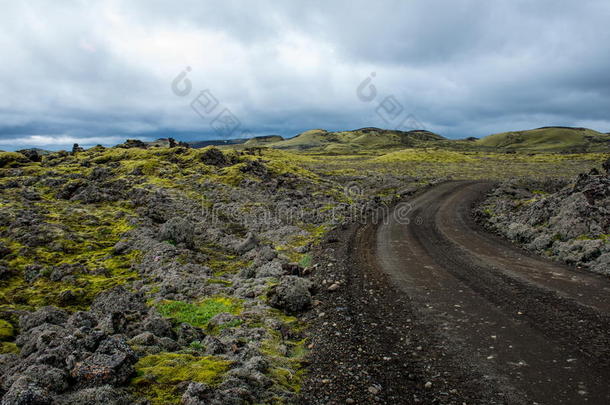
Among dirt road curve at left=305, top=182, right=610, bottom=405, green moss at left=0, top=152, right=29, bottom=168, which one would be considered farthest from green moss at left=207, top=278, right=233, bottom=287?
green moss at left=0, top=152, right=29, bottom=168

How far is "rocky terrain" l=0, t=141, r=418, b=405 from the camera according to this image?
24.0 feet

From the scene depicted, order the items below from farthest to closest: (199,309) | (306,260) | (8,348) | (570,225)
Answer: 1. (570,225)
2. (306,260)
3. (199,309)
4. (8,348)

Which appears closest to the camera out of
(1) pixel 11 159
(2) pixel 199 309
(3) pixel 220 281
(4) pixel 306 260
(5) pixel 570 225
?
(2) pixel 199 309

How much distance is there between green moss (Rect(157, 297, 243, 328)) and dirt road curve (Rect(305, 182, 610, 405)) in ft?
13.0

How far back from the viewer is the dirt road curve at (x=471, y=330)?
7867 millimetres

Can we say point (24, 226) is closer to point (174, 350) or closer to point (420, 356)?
point (174, 350)

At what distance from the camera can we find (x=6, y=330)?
11.0 meters

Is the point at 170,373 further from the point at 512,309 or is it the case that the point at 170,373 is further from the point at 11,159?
the point at 11,159

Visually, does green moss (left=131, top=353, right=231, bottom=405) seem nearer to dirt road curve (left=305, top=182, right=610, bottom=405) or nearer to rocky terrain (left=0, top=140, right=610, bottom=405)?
rocky terrain (left=0, top=140, right=610, bottom=405)

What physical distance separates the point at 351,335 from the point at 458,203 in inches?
1250

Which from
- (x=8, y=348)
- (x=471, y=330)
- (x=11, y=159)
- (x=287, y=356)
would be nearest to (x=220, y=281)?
(x=287, y=356)

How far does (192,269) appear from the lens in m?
17.3

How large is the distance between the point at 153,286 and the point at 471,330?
13189 millimetres

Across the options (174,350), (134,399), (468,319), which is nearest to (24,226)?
(174,350)
